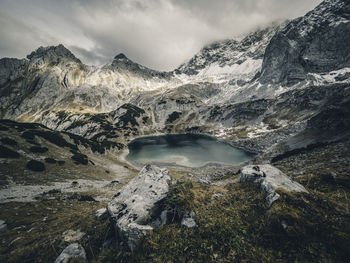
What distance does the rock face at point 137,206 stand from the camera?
8.39 meters

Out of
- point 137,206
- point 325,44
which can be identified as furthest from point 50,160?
point 325,44

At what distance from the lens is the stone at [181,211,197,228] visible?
852cm

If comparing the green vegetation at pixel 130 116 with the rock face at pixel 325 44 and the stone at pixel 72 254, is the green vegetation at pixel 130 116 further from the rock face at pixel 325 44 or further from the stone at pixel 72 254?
the rock face at pixel 325 44

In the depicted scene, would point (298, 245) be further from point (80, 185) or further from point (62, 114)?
point (62, 114)

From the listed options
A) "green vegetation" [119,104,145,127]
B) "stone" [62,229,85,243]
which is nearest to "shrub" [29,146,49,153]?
"stone" [62,229,85,243]

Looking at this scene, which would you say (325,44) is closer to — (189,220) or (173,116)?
(173,116)

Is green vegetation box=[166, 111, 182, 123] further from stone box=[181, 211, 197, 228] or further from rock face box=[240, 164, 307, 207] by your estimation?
stone box=[181, 211, 197, 228]

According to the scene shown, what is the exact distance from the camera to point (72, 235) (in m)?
10.8

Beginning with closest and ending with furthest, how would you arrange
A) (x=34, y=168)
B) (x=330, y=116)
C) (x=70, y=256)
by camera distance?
1. (x=70, y=256)
2. (x=34, y=168)
3. (x=330, y=116)

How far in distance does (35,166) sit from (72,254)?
28367 millimetres

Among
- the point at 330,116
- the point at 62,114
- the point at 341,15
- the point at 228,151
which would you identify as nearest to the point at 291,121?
the point at 228,151

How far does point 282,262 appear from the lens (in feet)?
18.5

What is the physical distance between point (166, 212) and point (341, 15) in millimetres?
290454

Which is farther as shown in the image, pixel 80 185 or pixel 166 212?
pixel 80 185
